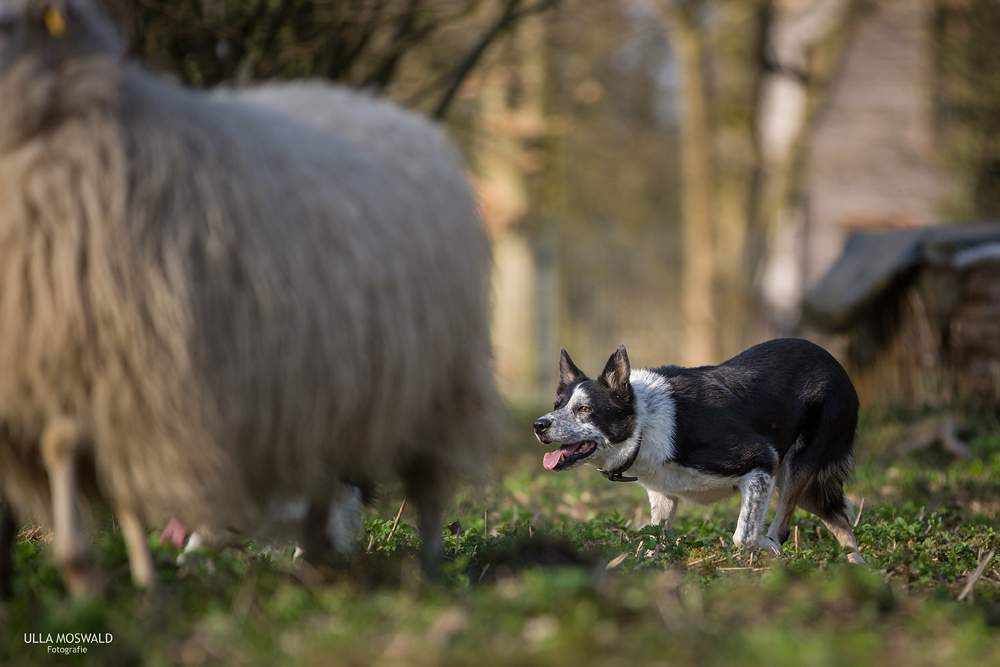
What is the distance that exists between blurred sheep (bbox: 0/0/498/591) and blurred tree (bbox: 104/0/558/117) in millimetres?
3290

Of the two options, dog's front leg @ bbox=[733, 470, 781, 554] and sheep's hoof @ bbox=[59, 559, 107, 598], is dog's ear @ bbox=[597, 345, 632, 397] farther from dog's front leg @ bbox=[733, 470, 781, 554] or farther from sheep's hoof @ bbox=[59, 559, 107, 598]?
sheep's hoof @ bbox=[59, 559, 107, 598]

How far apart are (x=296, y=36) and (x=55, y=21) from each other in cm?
445

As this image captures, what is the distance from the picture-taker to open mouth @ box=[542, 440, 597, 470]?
4.95 meters

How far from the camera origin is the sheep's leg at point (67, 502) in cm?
283

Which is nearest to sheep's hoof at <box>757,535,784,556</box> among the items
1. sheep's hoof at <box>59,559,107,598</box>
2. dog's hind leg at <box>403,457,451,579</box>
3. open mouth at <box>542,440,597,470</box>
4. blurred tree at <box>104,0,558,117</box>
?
open mouth at <box>542,440,597,470</box>

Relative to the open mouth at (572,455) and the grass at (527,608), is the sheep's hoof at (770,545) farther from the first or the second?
the open mouth at (572,455)

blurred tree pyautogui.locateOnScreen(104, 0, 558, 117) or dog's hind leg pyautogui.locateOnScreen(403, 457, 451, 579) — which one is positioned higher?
blurred tree pyautogui.locateOnScreen(104, 0, 558, 117)

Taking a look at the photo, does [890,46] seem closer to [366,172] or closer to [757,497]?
[757,497]

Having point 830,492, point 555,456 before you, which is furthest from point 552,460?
point 830,492

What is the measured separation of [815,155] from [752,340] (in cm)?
416

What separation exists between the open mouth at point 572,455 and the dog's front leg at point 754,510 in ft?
2.58

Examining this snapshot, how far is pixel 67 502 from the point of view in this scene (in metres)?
2.84

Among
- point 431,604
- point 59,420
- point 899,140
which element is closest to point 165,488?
point 59,420

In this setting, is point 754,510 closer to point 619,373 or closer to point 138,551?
point 619,373
